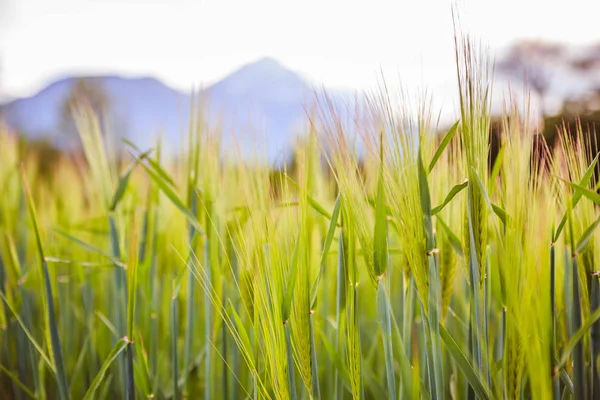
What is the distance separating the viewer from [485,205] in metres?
0.42

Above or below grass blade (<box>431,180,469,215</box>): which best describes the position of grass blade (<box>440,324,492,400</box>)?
below

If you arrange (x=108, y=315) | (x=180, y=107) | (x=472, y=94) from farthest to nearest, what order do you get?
(x=108, y=315), (x=180, y=107), (x=472, y=94)

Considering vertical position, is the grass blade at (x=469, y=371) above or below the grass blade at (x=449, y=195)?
below

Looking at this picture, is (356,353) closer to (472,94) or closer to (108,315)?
(472,94)

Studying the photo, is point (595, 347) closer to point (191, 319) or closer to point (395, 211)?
point (395, 211)

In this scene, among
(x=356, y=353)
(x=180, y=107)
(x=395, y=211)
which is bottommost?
(x=356, y=353)

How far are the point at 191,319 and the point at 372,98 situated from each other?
0.36 meters

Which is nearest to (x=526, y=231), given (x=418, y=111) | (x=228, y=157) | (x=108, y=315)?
(x=418, y=111)

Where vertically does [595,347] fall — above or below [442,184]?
below

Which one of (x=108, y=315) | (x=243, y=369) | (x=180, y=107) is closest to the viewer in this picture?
(x=180, y=107)

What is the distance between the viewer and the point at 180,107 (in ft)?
1.74

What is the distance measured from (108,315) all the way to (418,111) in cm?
75

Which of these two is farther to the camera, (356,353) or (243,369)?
(243,369)

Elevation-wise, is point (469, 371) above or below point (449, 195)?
below
